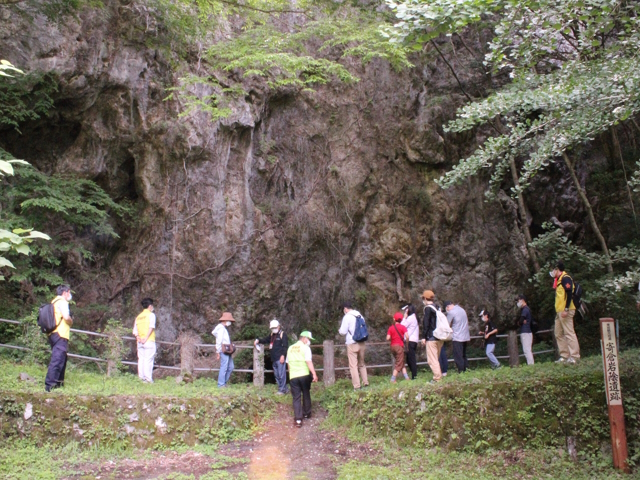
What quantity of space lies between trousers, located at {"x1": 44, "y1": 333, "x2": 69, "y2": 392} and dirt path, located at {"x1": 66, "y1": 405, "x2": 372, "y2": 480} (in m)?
1.83

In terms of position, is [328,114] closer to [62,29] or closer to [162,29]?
[162,29]

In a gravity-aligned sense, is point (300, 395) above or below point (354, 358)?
below

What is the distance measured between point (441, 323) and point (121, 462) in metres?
5.38

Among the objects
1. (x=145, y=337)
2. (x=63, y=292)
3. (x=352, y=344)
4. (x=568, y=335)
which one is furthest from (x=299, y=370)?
(x=568, y=335)

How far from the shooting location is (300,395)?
9.09 meters

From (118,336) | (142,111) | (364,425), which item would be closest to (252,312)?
(118,336)

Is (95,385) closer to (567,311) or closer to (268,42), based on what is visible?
(268,42)

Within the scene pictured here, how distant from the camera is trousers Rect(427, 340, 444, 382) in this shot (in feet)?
27.7

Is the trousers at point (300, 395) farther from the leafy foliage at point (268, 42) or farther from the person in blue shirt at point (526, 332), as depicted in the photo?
the leafy foliage at point (268, 42)

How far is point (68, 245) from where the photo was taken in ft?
38.5

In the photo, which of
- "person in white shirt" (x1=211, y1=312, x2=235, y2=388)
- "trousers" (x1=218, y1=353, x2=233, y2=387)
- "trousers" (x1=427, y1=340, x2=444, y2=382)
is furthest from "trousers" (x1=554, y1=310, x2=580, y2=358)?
"trousers" (x1=218, y1=353, x2=233, y2=387)

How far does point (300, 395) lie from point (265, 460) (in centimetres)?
188

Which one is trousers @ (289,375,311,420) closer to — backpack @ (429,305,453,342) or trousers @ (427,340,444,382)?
trousers @ (427,340,444,382)

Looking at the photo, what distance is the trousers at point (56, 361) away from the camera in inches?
311
